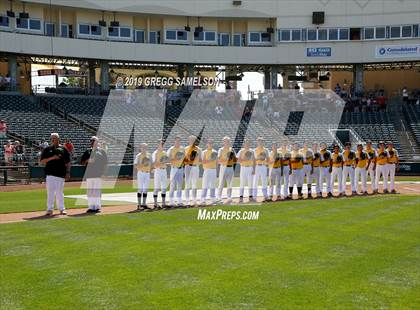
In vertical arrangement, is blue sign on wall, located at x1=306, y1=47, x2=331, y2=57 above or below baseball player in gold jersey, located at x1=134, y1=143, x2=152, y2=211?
above

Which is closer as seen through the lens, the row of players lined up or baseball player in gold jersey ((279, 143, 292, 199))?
the row of players lined up

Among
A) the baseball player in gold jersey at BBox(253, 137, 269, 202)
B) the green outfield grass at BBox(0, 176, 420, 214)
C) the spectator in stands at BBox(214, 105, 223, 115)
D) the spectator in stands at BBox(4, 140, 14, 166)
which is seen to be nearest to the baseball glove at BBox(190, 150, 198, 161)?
the baseball player in gold jersey at BBox(253, 137, 269, 202)

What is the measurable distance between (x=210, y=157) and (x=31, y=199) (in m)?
6.80

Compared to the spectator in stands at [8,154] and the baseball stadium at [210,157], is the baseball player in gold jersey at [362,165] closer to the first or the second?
the baseball stadium at [210,157]

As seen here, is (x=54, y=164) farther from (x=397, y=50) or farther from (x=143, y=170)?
(x=397, y=50)

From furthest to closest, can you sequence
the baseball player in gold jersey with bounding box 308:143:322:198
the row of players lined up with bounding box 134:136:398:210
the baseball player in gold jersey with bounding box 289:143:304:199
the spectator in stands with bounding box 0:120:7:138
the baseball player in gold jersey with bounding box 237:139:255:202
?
the spectator in stands with bounding box 0:120:7:138 < the baseball player in gold jersey with bounding box 308:143:322:198 < the baseball player in gold jersey with bounding box 289:143:304:199 < the baseball player in gold jersey with bounding box 237:139:255:202 < the row of players lined up with bounding box 134:136:398:210

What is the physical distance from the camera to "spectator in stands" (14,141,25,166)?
2842cm

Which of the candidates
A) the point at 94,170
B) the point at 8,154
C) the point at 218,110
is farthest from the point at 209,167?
the point at 218,110

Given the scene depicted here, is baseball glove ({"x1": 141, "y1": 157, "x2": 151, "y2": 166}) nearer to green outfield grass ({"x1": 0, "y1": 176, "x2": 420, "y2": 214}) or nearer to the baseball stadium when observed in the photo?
the baseball stadium

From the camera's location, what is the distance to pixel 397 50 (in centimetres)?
4494

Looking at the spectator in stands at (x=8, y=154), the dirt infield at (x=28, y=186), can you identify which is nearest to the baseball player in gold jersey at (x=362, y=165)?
the dirt infield at (x=28, y=186)

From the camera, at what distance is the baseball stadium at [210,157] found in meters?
8.54

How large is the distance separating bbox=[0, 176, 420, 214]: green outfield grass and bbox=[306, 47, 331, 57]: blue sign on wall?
2226 cm

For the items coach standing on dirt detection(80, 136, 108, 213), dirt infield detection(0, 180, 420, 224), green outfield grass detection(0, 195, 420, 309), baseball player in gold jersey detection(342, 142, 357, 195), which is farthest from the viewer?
baseball player in gold jersey detection(342, 142, 357, 195)
